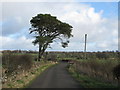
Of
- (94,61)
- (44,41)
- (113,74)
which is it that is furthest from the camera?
(44,41)

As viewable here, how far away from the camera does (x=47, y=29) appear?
62312 mm

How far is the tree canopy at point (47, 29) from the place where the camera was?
60094 mm

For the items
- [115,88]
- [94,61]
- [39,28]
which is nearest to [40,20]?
[39,28]

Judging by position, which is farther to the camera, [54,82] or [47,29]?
[47,29]

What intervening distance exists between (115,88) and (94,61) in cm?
1393

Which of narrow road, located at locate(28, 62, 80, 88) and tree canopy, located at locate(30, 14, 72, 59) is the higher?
tree canopy, located at locate(30, 14, 72, 59)

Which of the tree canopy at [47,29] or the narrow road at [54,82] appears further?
the tree canopy at [47,29]

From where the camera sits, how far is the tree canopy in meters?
60.1

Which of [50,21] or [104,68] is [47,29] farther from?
[104,68]

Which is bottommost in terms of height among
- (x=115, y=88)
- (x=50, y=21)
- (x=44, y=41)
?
(x=115, y=88)

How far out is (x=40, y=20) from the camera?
6056 centimetres

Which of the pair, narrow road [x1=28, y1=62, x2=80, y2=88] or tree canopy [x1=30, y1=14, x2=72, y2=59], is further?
tree canopy [x1=30, y1=14, x2=72, y2=59]

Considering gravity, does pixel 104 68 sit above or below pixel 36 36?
below

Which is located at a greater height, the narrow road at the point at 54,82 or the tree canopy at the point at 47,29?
the tree canopy at the point at 47,29
